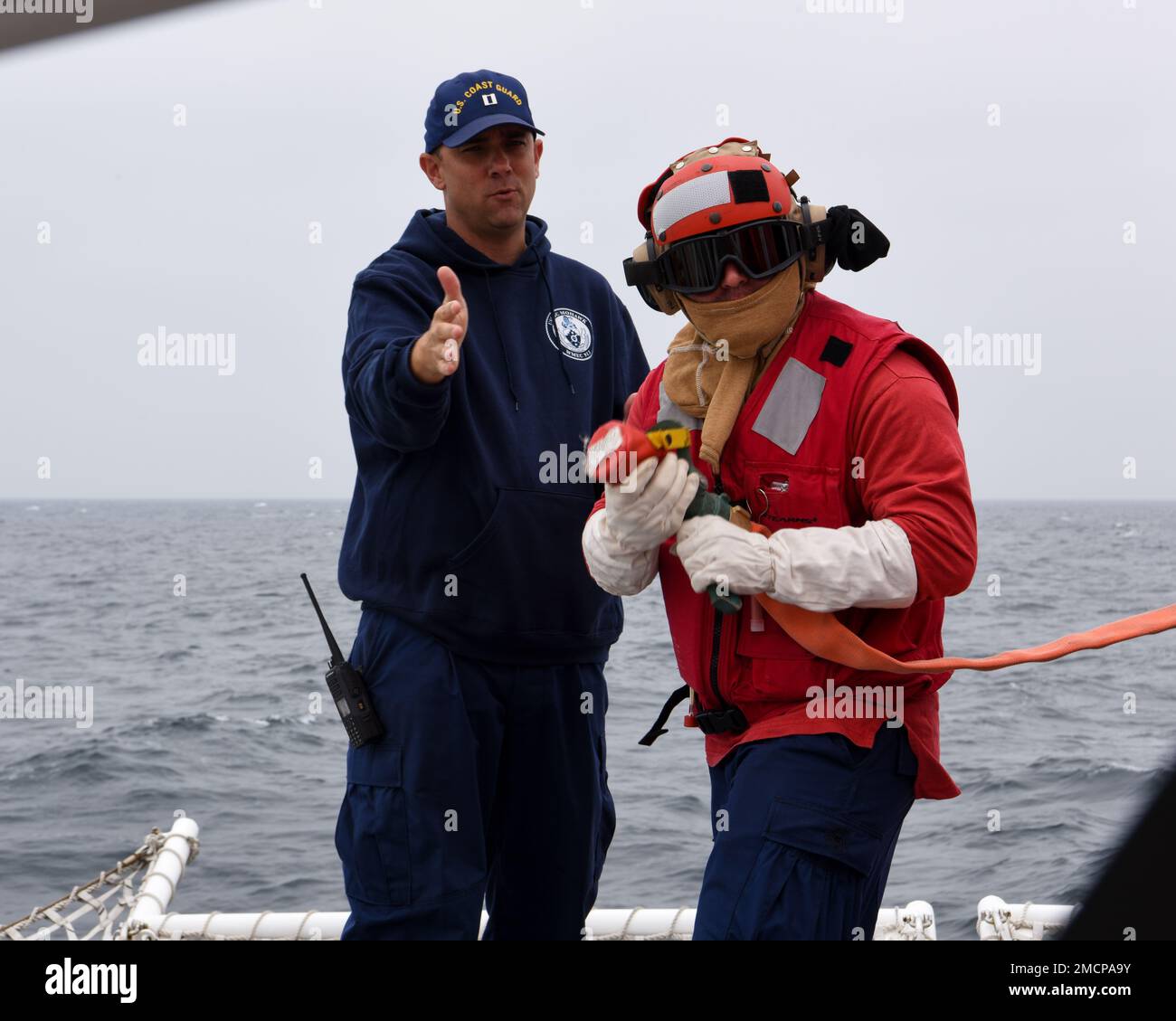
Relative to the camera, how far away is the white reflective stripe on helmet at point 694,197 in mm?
2725

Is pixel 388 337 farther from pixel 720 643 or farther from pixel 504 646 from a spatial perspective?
pixel 720 643

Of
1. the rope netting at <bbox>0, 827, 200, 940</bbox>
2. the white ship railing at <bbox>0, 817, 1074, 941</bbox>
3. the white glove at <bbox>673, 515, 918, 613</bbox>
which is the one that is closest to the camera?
the white glove at <bbox>673, 515, 918, 613</bbox>

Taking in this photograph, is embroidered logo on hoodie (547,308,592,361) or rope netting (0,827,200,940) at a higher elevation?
embroidered logo on hoodie (547,308,592,361)

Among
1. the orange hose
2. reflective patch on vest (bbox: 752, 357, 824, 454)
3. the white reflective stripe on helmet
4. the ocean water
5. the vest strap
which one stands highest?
the white reflective stripe on helmet

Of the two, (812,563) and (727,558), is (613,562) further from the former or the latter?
(812,563)

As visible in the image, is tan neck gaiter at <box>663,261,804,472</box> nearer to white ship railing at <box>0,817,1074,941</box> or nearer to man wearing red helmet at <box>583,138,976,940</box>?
man wearing red helmet at <box>583,138,976,940</box>

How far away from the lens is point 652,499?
2.58 m

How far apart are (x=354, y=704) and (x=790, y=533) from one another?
4.12ft

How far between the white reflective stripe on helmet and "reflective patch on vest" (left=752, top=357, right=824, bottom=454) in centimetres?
36

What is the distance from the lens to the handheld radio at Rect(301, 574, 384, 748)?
3.25m

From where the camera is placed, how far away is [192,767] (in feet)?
45.1

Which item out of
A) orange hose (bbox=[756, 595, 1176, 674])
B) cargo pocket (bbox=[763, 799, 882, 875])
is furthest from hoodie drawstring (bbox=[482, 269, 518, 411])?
cargo pocket (bbox=[763, 799, 882, 875])

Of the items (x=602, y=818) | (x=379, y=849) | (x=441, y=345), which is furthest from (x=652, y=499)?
(x=602, y=818)

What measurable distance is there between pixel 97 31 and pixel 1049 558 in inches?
1753
